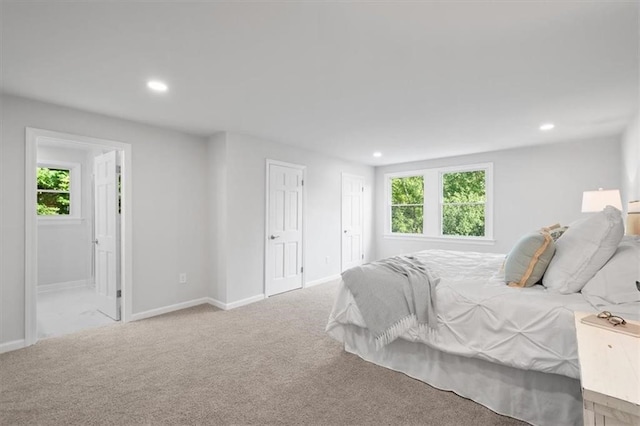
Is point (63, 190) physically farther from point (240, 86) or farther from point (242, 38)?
point (242, 38)

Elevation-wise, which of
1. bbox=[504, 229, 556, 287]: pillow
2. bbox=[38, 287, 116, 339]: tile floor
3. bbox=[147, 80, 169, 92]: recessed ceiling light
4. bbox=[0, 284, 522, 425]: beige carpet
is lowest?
bbox=[38, 287, 116, 339]: tile floor

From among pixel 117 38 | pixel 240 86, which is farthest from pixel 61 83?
pixel 240 86

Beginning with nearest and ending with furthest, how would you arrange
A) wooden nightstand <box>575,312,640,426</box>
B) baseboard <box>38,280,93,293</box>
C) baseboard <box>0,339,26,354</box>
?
wooden nightstand <box>575,312,640,426</box> → baseboard <box>0,339,26,354</box> → baseboard <box>38,280,93,293</box>

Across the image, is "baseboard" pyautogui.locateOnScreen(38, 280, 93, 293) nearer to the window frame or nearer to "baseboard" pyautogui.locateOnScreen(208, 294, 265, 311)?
Result: the window frame

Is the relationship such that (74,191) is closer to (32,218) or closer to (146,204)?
(146,204)

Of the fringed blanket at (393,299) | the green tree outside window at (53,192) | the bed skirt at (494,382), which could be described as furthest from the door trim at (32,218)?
the bed skirt at (494,382)

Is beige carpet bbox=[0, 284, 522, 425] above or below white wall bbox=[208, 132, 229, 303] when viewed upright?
below

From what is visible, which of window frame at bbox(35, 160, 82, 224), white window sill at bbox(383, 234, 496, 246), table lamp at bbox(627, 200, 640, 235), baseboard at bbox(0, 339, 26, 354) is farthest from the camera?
white window sill at bbox(383, 234, 496, 246)

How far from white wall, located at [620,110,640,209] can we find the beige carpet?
3112mm

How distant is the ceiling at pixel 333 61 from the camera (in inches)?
68.7

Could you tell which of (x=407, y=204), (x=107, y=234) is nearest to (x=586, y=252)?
(x=407, y=204)

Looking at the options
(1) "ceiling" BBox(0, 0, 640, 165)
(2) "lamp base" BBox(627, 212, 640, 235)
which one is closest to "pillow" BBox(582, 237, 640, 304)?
(2) "lamp base" BBox(627, 212, 640, 235)

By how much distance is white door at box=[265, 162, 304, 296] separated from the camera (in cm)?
471

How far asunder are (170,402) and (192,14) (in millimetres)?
2510
